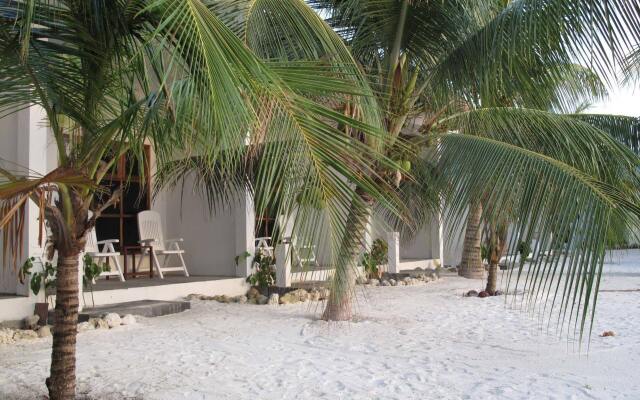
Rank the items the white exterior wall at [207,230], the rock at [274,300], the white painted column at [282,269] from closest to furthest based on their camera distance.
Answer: the rock at [274,300] < the white painted column at [282,269] < the white exterior wall at [207,230]

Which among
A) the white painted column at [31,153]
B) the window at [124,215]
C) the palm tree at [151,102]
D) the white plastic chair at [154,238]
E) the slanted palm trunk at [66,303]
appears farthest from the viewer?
the window at [124,215]

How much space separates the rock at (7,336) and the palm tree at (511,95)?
151 inches

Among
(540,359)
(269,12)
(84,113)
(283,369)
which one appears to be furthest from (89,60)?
(540,359)

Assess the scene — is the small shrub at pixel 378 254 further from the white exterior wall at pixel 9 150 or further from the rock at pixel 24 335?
the rock at pixel 24 335

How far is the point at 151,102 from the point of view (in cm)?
311

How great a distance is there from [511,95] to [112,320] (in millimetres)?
4519

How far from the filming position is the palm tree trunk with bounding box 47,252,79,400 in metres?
3.34

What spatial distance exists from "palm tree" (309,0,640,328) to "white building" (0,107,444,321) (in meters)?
2.85

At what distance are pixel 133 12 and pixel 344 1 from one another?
3.41m

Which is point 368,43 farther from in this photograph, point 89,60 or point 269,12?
point 89,60

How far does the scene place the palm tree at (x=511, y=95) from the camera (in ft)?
9.99

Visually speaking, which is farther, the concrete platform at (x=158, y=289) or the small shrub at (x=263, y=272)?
the small shrub at (x=263, y=272)

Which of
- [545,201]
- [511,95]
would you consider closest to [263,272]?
[511,95]

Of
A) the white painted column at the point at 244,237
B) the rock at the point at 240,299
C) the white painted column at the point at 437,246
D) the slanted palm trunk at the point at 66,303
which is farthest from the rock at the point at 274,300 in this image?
the white painted column at the point at 437,246
